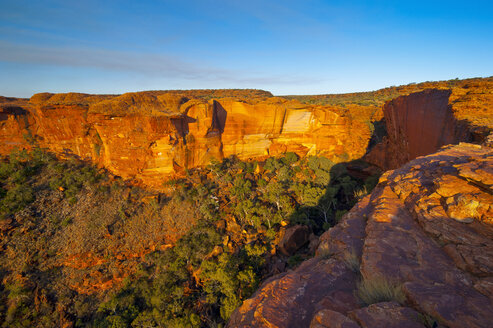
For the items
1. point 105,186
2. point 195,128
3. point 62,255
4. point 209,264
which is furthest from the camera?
point 195,128

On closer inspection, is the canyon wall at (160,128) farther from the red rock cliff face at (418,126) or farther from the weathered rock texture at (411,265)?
the weathered rock texture at (411,265)

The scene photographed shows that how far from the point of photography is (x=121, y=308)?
12383 millimetres

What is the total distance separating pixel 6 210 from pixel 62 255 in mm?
5885

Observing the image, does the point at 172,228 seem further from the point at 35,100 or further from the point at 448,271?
the point at 35,100

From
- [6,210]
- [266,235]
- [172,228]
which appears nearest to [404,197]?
[266,235]

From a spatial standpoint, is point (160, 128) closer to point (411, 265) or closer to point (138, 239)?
point (138, 239)

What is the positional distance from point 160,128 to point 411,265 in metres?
18.9

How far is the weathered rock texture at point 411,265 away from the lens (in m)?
2.55

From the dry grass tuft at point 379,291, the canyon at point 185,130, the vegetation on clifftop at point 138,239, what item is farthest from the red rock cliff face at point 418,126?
the dry grass tuft at point 379,291

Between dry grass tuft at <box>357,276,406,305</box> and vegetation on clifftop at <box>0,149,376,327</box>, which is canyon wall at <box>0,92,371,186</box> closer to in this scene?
vegetation on clifftop at <box>0,149,376,327</box>

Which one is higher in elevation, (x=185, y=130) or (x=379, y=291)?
(x=185, y=130)

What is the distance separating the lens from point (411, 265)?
3.40 m

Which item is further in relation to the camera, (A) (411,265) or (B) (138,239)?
(B) (138,239)

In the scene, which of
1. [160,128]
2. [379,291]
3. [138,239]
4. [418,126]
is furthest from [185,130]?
[379,291]
